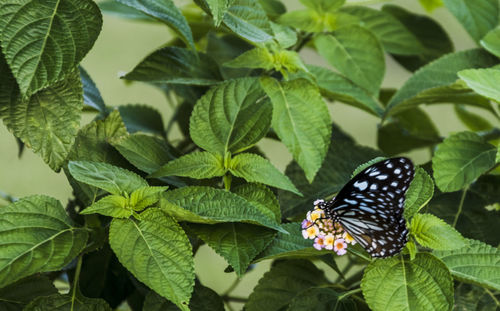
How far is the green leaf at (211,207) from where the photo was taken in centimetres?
43

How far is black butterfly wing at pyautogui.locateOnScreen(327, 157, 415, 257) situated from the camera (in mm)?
426

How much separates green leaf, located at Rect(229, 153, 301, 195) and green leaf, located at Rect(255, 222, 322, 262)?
3 cm

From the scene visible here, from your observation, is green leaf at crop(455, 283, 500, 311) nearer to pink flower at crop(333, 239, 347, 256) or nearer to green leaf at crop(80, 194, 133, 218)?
pink flower at crop(333, 239, 347, 256)

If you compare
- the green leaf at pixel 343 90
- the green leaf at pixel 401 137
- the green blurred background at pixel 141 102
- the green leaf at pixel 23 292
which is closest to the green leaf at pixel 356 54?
the green leaf at pixel 343 90

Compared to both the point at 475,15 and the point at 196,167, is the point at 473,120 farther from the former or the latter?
the point at 196,167

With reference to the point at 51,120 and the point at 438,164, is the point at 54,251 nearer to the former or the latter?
the point at 51,120

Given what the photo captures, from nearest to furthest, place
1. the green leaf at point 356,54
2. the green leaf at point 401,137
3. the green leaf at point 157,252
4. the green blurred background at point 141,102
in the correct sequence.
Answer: the green leaf at point 157,252 < the green leaf at point 356,54 < the green leaf at point 401,137 < the green blurred background at point 141,102

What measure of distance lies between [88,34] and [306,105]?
0.18 meters

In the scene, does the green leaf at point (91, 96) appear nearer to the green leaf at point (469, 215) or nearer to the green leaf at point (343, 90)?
the green leaf at point (343, 90)

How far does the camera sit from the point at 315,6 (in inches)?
24.6

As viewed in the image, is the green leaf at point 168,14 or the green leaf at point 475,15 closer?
the green leaf at point 168,14

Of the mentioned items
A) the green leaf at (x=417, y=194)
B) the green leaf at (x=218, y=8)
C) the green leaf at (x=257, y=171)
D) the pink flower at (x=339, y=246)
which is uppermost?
the green leaf at (x=218, y=8)

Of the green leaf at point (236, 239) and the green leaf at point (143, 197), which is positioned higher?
the green leaf at point (143, 197)

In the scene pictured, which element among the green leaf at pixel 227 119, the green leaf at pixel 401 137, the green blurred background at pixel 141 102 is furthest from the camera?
the green blurred background at pixel 141 102
